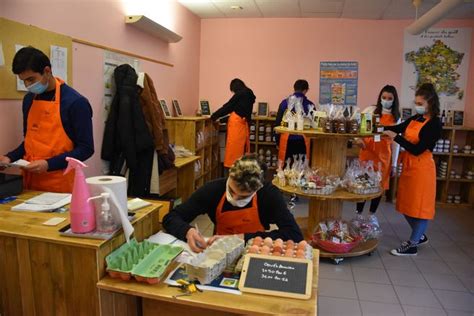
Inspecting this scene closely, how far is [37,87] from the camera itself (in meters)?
2.05

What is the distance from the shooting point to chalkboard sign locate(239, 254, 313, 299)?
1.33 metres

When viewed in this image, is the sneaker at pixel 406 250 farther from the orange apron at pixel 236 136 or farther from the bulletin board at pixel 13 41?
the bulletin board at pixel 13 41

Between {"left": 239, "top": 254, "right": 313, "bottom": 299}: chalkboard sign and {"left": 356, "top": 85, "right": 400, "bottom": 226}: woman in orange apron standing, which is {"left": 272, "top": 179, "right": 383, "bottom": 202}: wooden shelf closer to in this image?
{"left": 356, "top": 85, "right": 400, "bottom": 226}: woman in orange apron standing

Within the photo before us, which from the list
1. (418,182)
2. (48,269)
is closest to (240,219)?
(48,269)

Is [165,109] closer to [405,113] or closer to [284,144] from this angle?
[284,144]

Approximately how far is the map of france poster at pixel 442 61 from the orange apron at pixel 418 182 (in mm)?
2613

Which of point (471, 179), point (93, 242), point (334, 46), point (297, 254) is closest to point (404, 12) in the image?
point (334, 46)

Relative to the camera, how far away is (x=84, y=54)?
3086 millimetres

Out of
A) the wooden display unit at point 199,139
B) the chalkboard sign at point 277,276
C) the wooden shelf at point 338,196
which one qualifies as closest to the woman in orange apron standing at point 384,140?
the wooden shelf at point 338,196

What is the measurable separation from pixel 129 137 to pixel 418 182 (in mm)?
2608

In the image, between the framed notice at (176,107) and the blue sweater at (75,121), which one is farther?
the framed notice at (176,107)

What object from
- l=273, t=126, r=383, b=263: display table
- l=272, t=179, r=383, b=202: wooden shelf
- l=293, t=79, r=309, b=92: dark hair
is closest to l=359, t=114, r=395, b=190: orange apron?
l=273, t=126, r=383, b=263: display table

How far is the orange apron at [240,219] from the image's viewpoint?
2080 mm

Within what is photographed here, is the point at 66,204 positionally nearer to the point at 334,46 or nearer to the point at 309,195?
the point at 309,195
